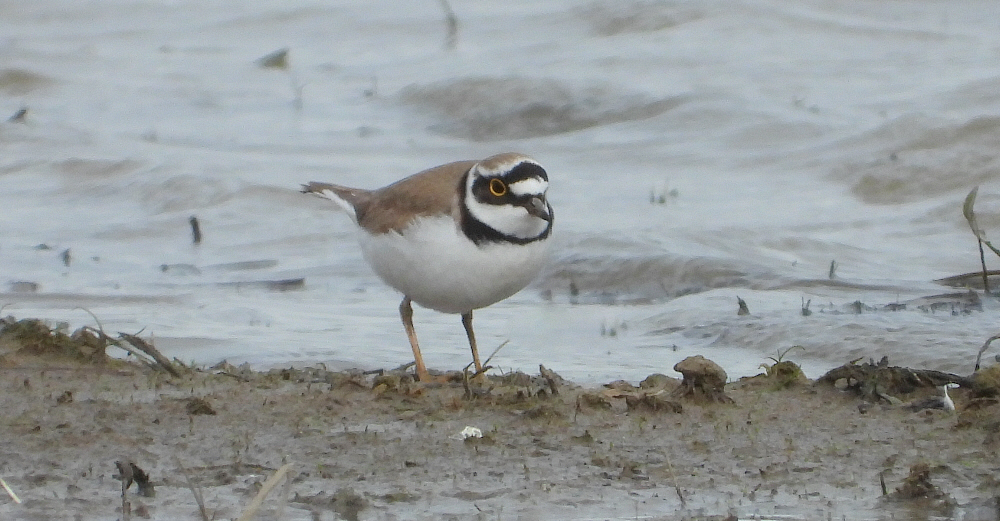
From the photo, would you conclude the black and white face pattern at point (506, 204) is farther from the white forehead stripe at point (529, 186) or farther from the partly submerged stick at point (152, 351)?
the partly submerged stick at point (152, 351)

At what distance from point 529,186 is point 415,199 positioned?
1.47ft

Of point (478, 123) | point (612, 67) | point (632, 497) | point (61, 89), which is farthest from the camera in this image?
point (61, 89)

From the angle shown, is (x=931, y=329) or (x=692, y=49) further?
(x=692, y=49)

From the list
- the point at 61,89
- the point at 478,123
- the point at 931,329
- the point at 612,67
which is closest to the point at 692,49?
the point at 612,67

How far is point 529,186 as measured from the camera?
5578 millimetres

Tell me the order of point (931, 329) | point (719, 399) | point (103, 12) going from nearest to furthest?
point (719, 399) < point (931, 329) < point (103, 12)

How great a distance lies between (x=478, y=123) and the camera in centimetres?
1250

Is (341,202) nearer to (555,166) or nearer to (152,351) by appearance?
(152,351)

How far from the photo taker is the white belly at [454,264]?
5.42m

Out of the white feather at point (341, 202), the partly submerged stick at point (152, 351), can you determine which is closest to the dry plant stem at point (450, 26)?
the white feather at point (341, 202)

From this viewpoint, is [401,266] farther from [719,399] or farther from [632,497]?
[632,497]

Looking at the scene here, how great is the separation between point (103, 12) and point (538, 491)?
16.0m

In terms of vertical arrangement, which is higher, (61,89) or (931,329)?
(931,329)

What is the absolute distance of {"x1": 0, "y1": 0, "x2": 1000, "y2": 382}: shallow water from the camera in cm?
704
